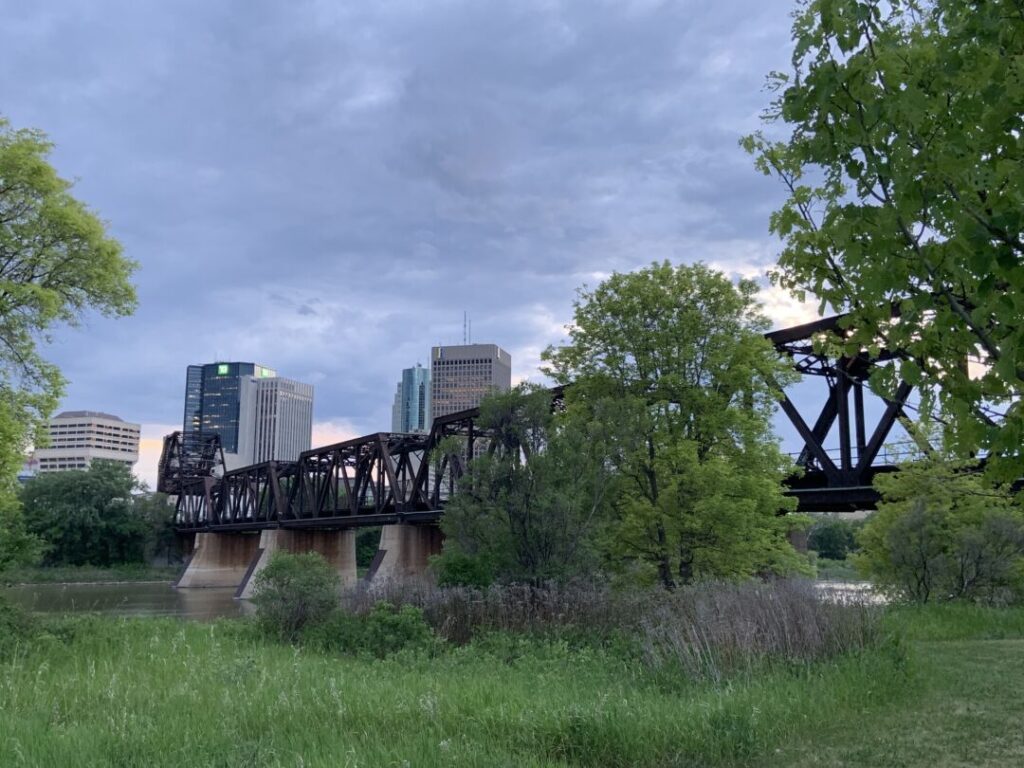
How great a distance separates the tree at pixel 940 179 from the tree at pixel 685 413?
14998 mm

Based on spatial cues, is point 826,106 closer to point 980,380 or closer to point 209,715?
point 980,380

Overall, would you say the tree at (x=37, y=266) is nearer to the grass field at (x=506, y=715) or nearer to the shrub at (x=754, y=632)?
the grass field at (x=506, y=715)

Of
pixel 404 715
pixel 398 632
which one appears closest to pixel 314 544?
pixel 398 632

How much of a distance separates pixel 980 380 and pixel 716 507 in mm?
15462

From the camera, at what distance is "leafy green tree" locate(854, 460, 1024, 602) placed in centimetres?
2178

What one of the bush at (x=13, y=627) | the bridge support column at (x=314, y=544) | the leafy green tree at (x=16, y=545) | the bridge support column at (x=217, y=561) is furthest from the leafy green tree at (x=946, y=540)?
the bridge support column at (x=217, y=561)

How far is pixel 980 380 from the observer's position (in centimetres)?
461

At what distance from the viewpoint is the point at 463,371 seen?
181 metres

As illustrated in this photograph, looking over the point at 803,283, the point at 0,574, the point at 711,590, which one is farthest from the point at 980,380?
the point at 0,574

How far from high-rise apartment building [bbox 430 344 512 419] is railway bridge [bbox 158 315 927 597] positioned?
51.2m

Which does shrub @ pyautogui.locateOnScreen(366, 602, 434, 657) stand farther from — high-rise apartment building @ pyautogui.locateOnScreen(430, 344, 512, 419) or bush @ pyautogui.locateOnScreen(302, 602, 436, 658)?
high-rise apartment building @ pyautogui.locateOnScreen(430, 344, 512, 419)

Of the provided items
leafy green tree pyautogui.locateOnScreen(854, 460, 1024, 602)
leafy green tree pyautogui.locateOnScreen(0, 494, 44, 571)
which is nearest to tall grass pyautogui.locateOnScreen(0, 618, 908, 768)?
leafy green tree pyautogui.locateOnScreen(0, 494, 44, 571)

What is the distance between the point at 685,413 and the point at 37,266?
19.3 meters

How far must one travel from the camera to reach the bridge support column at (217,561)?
329ft
